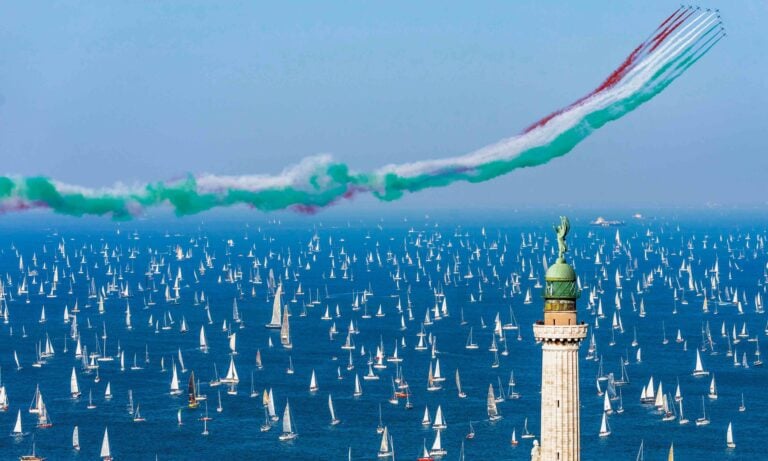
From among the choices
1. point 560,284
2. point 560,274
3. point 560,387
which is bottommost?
point 560,387

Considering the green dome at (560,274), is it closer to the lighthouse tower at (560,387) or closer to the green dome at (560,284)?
the green dome at (560,284)

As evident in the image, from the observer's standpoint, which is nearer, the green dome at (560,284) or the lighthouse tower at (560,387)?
the lighthouse tower at (560,387)

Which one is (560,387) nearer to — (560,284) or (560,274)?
(560,284)

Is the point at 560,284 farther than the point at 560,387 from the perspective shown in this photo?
Yes

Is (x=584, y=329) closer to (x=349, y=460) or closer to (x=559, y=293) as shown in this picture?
(x=559, y=293)

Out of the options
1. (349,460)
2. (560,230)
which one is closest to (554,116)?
(560,230)

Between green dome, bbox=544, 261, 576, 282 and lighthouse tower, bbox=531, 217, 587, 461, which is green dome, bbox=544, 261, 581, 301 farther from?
lighthouse tower, bbox=531, 217, 587, 461

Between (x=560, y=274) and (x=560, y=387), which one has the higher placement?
(x=560, y=274)

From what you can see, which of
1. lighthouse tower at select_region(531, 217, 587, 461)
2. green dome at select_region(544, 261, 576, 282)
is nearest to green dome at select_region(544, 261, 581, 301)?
green dome at select_region(544, 261, 576, 282)

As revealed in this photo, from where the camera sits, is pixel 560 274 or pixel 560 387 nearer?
pixel 560 387

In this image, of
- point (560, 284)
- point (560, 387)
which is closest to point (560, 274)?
point (560, 284)

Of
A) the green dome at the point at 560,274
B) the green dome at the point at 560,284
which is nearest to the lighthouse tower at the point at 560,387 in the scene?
→ the green dome at the point at 560,284
